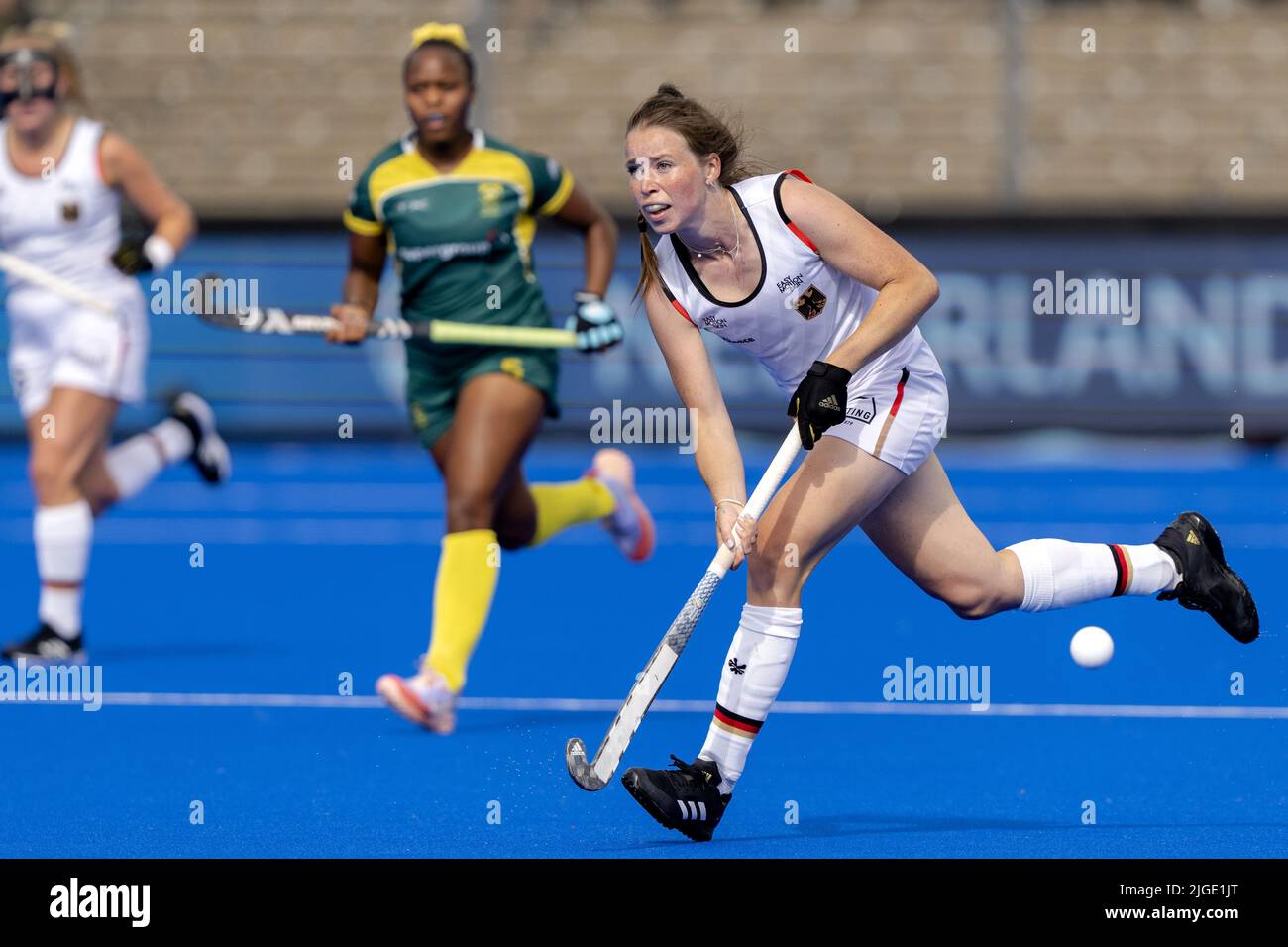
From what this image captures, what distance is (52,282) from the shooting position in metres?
8.43

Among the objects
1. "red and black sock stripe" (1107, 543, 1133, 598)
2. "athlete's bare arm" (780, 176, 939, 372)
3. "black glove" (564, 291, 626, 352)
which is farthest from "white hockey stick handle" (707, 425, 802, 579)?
"black glove" (564, 291, 626, 352)

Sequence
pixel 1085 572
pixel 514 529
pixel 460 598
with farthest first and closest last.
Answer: pixel 514 529 → pixel 460 598 → pixel 1085 572

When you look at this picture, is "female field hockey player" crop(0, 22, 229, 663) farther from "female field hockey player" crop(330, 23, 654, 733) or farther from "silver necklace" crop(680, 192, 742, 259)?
"silver necklace" crop(680, 192, 742, 259)

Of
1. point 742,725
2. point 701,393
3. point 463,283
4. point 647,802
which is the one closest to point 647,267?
point 701,393

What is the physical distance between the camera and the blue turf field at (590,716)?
17.6 feet

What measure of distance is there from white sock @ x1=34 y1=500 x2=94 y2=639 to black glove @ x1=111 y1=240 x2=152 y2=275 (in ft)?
3.03

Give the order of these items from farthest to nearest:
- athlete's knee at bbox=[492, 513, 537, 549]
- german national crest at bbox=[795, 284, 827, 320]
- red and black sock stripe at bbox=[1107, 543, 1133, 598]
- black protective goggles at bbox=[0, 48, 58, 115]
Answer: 1. black protective goggles at bbox=[0, 48, 58, 115]
2. athlete's knee at bbox=[492, 513, 537, 549]
3. red and black sock stripe at bbox=[1107, 543, 1133, 598]
4. german national crest at bbox=[795, 284, 827, 320]

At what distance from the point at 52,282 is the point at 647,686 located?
13.2ft

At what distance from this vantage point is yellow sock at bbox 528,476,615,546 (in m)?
7.84

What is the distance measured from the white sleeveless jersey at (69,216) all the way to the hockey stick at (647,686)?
3.85 meters

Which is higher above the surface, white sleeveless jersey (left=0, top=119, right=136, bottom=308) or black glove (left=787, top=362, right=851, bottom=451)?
white sleeveless jersey (left=0, top=119, right=136, bottom=308)

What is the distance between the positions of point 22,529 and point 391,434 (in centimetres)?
323

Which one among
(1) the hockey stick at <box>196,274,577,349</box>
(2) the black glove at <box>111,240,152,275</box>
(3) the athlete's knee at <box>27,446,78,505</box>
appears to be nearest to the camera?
(1) the hockey stick at <box>196,274,577,349</box>

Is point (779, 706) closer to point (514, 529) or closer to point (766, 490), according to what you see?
point (514, 529)
